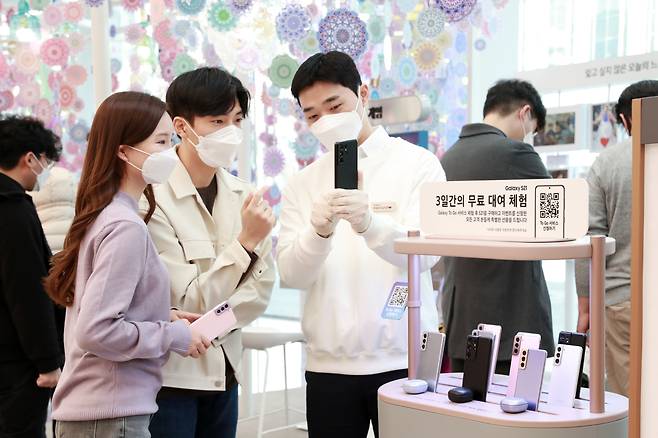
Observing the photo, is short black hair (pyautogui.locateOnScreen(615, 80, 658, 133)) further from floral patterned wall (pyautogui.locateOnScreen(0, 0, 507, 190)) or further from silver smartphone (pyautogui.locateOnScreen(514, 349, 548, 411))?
silver smartphone (pyautogui.locateOnScreen(514, 349, 548, 411))

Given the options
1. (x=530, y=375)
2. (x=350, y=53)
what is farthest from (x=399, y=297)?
(x=350, y=53)

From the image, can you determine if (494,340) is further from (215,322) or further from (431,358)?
(215,322)

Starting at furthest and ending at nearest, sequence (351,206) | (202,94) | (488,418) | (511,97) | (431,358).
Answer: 1. (511,97)
2. (202,94)
3. (351,206)
4. (431,358)
5. (488,418)

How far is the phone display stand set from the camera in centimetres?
141

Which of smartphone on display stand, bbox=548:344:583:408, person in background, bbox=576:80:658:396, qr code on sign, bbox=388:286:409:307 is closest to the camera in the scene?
smartphone on display stand, bbox=548:344:583:408

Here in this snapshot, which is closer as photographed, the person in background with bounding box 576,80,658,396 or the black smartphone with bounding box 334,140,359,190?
the black smartphone with bounding box 334,140,359,190

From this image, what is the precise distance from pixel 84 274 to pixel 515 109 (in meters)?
2.06

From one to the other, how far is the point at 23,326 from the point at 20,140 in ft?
3.06

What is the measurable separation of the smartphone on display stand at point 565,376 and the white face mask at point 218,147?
118 cm

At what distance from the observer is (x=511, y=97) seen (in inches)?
123

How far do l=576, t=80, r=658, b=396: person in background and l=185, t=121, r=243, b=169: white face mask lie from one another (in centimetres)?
184

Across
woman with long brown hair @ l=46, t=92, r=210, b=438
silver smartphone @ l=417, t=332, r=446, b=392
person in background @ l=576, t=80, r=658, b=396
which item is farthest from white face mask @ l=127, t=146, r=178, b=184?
person in background @ l=576, t=80, r=658, b=396

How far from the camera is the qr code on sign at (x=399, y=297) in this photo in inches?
73.0

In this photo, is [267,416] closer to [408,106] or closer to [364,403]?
[408,106]
